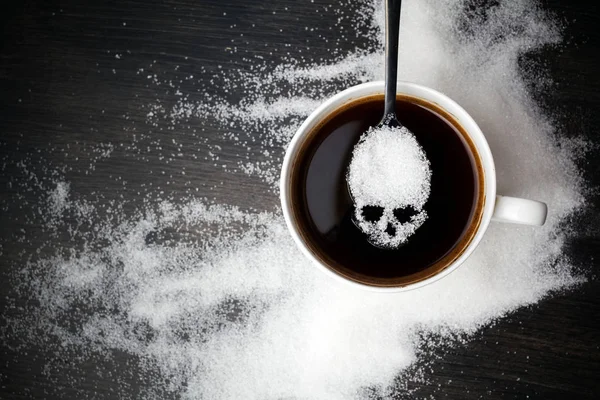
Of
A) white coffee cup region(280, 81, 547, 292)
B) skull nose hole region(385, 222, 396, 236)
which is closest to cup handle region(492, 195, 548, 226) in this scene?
white coffee cup region(280, 81, 547, 292)

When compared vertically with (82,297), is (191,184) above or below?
above

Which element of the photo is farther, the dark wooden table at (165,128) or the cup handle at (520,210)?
the dark wooden table at (165,128)

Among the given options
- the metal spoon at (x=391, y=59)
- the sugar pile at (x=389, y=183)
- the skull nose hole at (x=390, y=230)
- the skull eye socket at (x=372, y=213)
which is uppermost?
the metal spoon at (x=391, y=59)

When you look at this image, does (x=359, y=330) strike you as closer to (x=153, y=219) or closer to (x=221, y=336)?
(x=221, y=336)

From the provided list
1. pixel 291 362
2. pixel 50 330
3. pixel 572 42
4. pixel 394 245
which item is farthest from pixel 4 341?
pixel 572 42

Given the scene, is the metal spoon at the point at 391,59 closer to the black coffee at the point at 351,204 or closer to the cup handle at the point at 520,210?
the black coffee at the point at 351,204

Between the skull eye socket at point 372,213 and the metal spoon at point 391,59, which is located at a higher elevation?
the metal spoon at point 391,59

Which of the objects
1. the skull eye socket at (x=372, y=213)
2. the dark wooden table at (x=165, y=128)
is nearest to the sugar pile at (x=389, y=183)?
the skull eye socket at (x=372, y=213)

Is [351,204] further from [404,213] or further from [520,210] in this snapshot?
[520,210]
